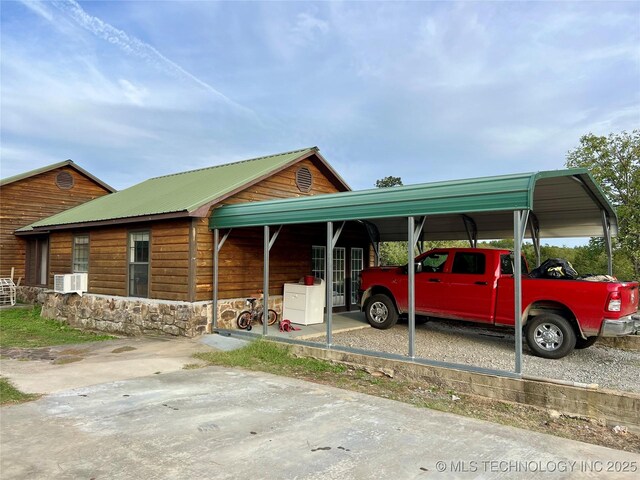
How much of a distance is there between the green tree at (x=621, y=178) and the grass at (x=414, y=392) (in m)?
11.8

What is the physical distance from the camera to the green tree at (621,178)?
1544cm

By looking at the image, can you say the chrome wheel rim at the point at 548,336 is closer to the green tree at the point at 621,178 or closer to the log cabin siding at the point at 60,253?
the green tree at the point at 621,178

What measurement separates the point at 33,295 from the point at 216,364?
1472 centimetres

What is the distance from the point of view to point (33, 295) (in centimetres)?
1908

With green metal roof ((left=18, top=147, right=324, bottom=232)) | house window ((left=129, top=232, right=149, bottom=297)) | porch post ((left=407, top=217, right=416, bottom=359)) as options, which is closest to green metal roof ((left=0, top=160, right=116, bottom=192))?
green metal roof ((left=18, top=147, right=324, bottom=232))

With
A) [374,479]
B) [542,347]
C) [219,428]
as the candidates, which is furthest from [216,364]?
[542,347]

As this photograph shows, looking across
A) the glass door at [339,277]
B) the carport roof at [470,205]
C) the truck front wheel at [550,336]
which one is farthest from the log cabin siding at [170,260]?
the truck front wheel at [550,336]

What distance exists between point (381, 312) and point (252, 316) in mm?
3396

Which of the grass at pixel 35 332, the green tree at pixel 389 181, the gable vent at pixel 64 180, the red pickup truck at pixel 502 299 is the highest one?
the green tree at pixel 389 181

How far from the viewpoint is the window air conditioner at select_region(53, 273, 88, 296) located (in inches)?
551

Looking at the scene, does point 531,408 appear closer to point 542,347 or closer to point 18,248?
point 542,347

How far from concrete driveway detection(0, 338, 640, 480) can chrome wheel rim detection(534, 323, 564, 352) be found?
302 cm

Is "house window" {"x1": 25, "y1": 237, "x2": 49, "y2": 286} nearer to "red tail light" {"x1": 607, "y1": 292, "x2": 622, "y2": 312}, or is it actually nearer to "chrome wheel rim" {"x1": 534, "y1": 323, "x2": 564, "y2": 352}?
"chrome wheel rim" {"x1": 534, "y1": 323, "x2": 564, "y2": 352}

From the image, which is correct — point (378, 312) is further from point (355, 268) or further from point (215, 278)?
point (355, 268)
